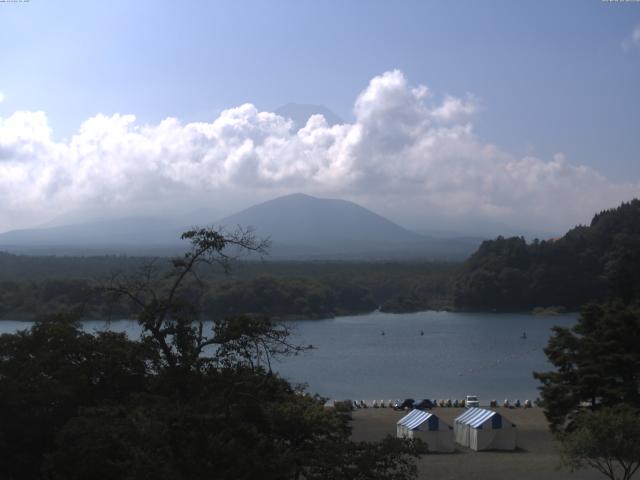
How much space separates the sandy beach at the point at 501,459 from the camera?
30.8 feet

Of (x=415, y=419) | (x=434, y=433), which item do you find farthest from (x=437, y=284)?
(x=434, y=433)

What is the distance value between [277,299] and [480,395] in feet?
59.0

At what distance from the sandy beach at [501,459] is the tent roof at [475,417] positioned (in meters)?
0.40

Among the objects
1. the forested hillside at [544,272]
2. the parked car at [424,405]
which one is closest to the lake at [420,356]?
the forested hillside at [544,272]

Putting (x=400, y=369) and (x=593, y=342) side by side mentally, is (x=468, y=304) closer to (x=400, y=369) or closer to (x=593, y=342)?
(x=400, y=369)

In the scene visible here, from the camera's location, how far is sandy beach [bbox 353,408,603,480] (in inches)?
370

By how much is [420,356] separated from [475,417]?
13510mm

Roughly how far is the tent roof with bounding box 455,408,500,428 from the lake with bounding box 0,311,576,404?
Answer: 4.74 meters

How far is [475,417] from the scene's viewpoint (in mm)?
11516

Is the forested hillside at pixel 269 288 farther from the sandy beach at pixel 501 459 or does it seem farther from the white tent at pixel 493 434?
the white tent at pixel 493 434

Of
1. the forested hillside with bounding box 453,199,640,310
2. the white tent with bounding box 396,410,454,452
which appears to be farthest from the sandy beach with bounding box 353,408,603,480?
the forested hillside with bounding box 453,199,640,310

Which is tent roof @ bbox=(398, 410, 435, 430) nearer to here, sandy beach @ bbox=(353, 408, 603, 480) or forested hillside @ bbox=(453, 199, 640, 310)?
sandy beach @ bbox=(353, 408, 603, 480)

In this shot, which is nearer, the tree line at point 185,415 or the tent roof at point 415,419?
the tree line at point 185,415

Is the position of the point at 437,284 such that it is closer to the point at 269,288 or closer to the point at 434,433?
the point at 269,288
